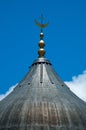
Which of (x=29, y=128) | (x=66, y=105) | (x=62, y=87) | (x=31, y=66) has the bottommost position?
(x=29, y=128)

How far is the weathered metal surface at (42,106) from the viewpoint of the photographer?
3916 centimetres

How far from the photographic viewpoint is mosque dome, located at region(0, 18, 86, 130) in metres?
39.2

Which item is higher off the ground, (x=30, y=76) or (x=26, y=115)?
(x=30, y=76)

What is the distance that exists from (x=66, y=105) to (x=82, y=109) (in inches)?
72.8

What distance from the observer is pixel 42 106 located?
40406 mm

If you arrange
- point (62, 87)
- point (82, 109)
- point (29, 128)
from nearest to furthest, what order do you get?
1. point (29, 128)
2. point (82, 109)
3. point (62, 87)

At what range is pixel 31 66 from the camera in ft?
158

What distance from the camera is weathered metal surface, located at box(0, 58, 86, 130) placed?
39.2 meters

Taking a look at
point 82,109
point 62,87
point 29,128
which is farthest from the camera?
point 62,87

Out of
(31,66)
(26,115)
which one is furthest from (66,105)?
(31,66)

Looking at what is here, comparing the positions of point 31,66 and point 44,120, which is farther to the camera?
point 31,66

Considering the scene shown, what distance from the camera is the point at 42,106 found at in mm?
40406

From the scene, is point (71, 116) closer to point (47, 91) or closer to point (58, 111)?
point (58, 111)

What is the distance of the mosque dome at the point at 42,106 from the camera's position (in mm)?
39188
